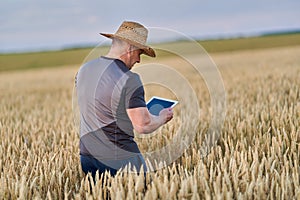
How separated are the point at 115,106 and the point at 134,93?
201 millimetres

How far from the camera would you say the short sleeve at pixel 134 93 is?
3.03 m

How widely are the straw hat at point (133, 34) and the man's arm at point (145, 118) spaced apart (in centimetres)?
43

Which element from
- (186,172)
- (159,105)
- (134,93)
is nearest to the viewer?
(186,172)

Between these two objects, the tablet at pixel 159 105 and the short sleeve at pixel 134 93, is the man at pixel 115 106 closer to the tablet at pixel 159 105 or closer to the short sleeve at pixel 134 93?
the short sleeve at pixel 134 93

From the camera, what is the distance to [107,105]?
10.5ft

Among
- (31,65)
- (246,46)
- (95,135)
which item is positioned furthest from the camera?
(246,46)

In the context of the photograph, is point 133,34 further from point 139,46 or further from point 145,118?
point 145,118

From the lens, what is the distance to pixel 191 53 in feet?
12.2

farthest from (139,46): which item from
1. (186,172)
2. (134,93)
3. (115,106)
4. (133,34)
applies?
(186,172)

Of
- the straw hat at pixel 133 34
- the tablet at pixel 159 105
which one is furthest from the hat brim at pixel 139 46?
the tablet at pixel 159 105

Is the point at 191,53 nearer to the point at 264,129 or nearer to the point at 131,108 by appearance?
the point at 131,108

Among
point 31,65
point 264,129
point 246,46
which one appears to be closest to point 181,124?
point 264,129

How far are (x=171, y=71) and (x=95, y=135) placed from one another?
2.61ft

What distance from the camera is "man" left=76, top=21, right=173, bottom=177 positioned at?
3.06 metres
